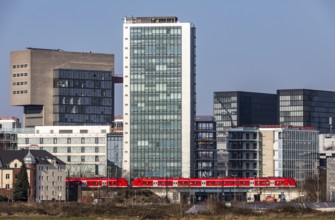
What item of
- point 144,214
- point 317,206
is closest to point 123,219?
point 144,214

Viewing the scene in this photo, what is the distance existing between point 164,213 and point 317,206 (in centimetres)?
2485

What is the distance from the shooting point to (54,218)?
542 feet

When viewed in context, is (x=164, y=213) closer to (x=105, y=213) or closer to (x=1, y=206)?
(x=105, y=213)

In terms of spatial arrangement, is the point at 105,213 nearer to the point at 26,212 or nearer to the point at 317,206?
the point at 26,212

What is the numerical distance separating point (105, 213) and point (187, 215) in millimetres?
12714

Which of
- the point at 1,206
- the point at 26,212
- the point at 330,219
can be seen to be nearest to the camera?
the point at 330,219

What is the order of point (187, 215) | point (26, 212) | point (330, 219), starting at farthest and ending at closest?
point (26, 212)
point (187, 215)
point (330, 219)

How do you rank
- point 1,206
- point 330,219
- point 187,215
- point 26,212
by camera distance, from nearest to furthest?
1. point 330,219
2. point 187,215
3. point 26,212
4. point 1,206

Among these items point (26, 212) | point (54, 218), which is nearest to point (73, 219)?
point (54, 218)

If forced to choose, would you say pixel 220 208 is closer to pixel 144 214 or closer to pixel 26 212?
pixel 144 214

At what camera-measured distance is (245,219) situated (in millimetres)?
157250

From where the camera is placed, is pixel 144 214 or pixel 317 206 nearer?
pixel 144 214

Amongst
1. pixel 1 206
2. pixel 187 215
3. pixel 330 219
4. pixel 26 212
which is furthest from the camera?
pixel 1 206

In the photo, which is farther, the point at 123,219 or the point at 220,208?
the point at 220,208
